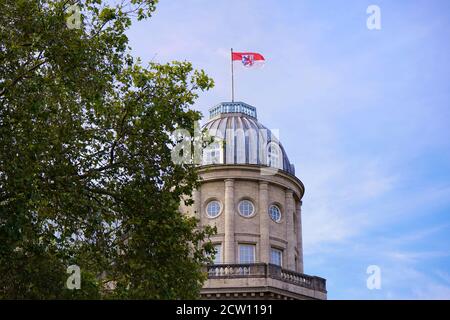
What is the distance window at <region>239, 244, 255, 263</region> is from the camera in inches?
2030

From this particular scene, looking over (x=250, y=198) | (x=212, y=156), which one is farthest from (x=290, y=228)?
(x=212, y=156)

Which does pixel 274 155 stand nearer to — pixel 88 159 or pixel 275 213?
pixel 275 213

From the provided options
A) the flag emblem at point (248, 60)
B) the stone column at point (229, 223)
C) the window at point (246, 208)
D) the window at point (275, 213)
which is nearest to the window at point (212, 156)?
the stone column at point (229, 223)

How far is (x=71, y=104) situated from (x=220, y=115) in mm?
36333

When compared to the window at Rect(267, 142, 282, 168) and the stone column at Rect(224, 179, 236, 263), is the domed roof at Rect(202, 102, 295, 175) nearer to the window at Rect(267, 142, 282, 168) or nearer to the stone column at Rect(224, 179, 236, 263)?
the window at Rect(267, 142, 282, 168)

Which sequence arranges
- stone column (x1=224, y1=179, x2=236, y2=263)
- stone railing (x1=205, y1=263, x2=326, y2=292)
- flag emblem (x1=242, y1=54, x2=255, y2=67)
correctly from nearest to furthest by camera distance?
1. stone railing (x1=205, y1=263, x2=326, y2=292)
2. stone column (x1=224, y1=179, x2=236, y2=263)
3. flag emblem (x1=242, y1=54, x2=255, y2=67)

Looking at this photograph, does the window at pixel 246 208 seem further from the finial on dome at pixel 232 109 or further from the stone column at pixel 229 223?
the finial on dome at pixel 232 109

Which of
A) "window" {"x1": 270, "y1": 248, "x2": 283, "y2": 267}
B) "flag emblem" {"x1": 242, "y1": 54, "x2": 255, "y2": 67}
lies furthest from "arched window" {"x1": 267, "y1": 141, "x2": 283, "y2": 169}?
"flag emblem" {"x1": 242, "y1": 54, "x2": 255, "y2": 67}

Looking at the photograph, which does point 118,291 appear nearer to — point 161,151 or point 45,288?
point 45,288

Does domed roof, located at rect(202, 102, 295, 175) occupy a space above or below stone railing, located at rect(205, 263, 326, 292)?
above

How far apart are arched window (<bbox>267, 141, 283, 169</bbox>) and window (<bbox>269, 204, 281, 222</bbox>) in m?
3.41

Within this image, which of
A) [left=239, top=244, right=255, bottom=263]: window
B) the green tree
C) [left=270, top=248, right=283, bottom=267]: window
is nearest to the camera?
the green tree
